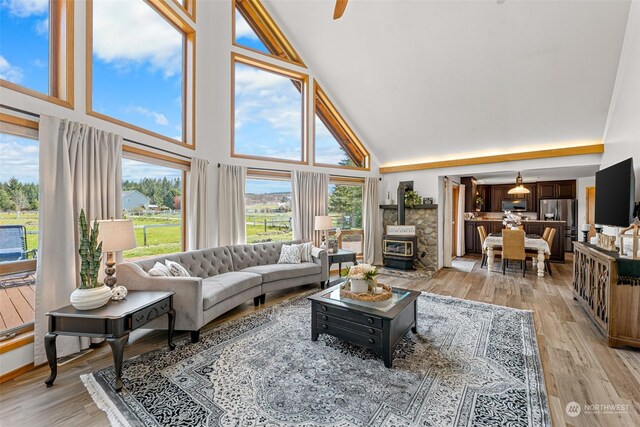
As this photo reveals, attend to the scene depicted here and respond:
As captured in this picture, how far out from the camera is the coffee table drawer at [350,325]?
2551mm

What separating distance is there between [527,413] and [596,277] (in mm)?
2398

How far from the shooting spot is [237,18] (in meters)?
5.19

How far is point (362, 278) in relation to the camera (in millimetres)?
2906

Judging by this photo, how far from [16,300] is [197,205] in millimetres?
2211

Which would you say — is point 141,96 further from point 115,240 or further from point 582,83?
point 582,83

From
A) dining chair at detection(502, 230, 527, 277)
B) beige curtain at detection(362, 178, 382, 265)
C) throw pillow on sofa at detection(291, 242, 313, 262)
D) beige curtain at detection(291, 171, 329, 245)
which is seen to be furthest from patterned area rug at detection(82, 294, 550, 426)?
beige curtain at detection(362, 178, 382, 265)

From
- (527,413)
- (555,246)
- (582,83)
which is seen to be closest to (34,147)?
(527,413)

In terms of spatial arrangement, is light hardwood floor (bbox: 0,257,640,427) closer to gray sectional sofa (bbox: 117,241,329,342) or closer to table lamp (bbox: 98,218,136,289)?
gray sectional sofa (bbox: 117,241,329,342)

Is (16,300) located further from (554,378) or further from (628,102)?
(628,102)

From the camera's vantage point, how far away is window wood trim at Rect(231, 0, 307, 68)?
5156mm

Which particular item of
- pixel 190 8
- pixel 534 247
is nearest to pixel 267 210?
pixel 190 8

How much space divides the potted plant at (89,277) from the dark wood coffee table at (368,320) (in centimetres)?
190

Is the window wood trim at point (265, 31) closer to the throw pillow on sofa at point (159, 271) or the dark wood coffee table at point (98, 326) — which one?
the throw pillow on sofa at point (159, 271)

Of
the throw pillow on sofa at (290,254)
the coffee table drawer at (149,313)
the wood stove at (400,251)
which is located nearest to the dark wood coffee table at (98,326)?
the coffee table drawer at (149,313)
